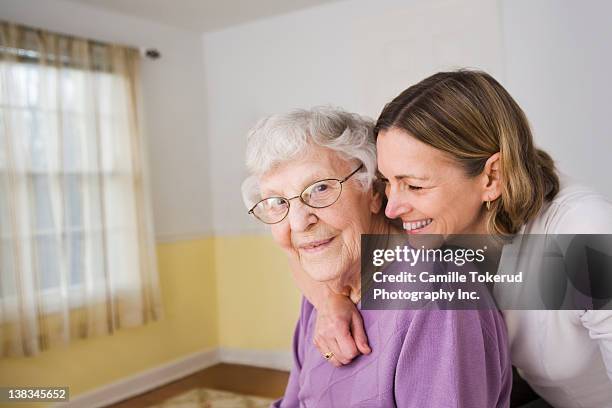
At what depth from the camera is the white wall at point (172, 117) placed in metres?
3.50

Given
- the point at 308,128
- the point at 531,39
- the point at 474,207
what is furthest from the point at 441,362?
the point at 531,39

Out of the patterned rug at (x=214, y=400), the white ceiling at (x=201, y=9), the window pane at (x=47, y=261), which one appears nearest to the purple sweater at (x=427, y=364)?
the patterned rug at (x=214, y=400)

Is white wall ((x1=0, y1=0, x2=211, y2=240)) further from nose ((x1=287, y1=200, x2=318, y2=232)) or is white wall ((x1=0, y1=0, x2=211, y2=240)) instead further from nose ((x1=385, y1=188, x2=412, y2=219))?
nose ((x1=385, y1=188, x2=412, y2=219))

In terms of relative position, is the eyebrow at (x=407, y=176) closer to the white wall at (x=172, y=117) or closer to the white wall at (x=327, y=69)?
the white wall at (x=327, y=69)

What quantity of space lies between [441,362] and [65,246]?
251 centimetres

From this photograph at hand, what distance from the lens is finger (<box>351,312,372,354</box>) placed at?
102 centimetres

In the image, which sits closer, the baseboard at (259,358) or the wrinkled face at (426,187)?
the wrinkled face at (426,187)

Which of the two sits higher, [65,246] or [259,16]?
[259,16]

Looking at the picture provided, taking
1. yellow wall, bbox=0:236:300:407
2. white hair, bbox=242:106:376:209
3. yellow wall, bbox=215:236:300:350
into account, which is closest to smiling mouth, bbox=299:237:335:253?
white hair, bbox=242:106:376:209

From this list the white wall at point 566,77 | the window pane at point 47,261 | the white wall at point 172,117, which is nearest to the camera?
the white wall at point 566,77

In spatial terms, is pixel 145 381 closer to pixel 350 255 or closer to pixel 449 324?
pixel 350 255

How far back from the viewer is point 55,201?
2.93 m

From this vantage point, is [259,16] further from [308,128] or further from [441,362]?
[441,362]

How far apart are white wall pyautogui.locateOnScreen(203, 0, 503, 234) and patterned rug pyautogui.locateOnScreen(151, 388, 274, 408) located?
1057mm
